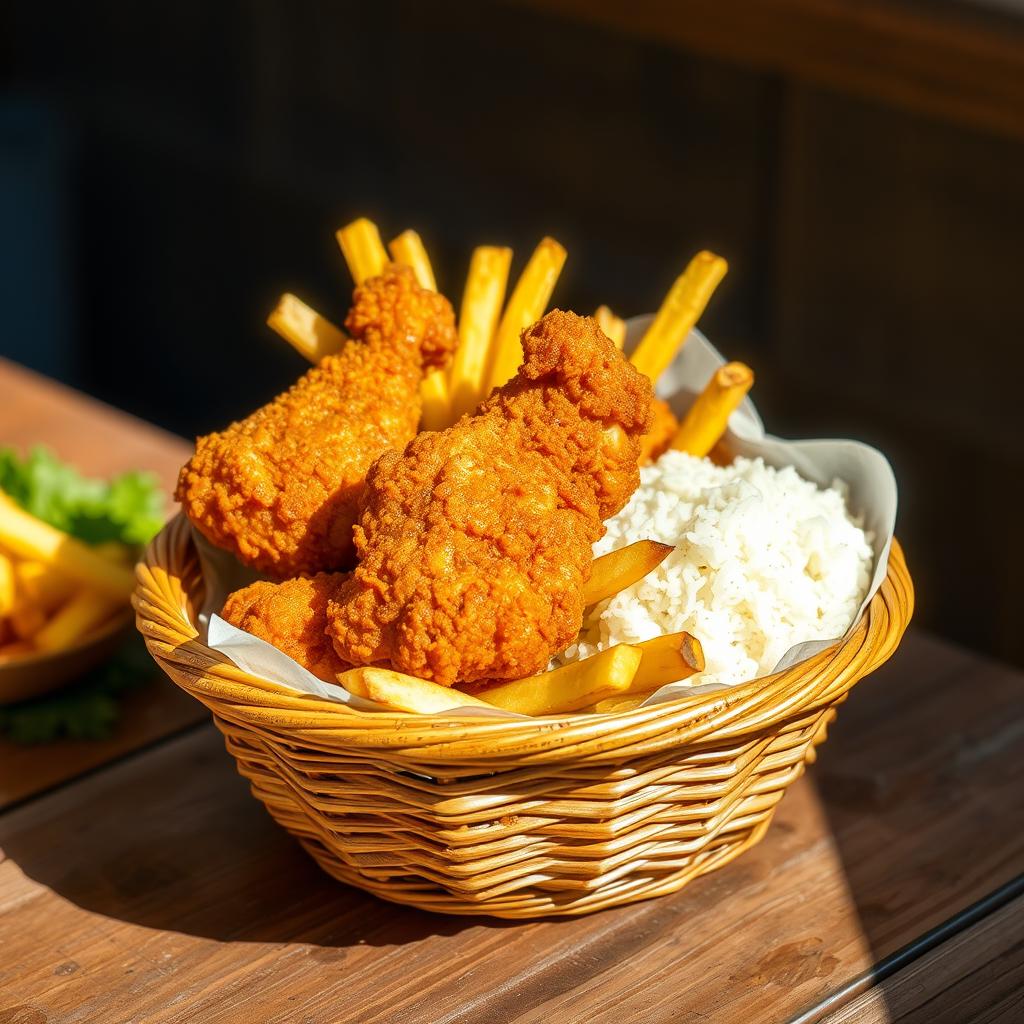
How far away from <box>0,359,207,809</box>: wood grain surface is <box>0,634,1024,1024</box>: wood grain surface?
0.04 m

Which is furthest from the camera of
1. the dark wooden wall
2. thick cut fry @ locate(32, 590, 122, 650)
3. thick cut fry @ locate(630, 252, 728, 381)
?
the dark wooden wall

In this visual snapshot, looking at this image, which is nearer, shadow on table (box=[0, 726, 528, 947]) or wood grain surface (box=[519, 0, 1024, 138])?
shadow on table (box=[0, 726, 528, 947])

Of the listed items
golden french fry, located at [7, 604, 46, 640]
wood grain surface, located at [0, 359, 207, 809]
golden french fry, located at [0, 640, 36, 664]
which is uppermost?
golden french fry, located at [7, 604, 46, 640]

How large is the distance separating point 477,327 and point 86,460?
3.15 feet

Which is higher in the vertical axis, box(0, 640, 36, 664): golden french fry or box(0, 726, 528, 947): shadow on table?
box(0, 640, 36, 664): golden french fry

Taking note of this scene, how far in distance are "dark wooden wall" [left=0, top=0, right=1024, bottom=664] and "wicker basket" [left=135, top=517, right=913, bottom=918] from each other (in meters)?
2.04

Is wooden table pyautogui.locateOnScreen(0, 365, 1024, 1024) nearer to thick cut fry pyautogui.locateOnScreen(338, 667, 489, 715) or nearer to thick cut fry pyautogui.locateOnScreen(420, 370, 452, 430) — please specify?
thick cut fry pyautogui.locateOnScreen(338, 667, 489, 715)

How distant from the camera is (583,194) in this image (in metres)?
4.18

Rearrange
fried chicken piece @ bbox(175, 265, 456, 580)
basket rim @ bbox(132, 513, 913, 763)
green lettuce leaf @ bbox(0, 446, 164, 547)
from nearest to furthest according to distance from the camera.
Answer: basket rim @ bbox(132, 513, 913, 763), fried chicken piece @ bbox(175, 265, 456, 580), green lettuce leaf @ bbox(0, 446, 164, 547)

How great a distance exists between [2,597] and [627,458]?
814mm

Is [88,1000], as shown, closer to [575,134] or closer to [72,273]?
[575,134]

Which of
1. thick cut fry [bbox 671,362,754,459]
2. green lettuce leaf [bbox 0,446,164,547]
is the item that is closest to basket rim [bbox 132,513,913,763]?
thick cut fry [bbox 671,362,754,459]

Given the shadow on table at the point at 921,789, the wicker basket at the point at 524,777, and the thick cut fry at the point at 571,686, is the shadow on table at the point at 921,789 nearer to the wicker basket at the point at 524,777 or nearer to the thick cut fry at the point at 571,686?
the wicker basket at the point at 524,777

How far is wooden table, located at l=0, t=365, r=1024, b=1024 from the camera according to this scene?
131cm
